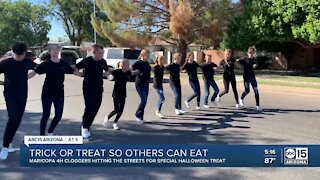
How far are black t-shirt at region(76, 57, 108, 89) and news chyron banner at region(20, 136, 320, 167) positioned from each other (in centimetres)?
189

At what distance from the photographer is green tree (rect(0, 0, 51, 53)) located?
59.6 meters

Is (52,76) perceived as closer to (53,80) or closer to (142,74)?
(53,80)

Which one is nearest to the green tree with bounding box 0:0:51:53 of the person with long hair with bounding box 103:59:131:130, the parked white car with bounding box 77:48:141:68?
the parked white car with bounding box 77:48:141:68

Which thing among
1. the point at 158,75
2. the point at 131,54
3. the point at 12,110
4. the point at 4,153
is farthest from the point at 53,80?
the point at 131,54

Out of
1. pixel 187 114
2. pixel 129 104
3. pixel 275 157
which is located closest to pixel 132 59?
pixel 129 104

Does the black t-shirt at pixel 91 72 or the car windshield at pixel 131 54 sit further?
the car windshield at pixel 131 54

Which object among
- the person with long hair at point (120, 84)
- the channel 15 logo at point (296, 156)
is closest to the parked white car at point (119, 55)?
the person with long hair at point (120, 84)

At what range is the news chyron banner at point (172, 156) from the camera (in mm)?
4961

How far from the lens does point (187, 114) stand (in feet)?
34.0

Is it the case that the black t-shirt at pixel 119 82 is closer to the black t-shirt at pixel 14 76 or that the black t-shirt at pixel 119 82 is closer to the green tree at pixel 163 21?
the black t-shirt at pixel 14 76

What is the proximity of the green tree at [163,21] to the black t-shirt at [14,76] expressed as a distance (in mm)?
23440

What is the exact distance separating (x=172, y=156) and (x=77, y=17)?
53.8 m

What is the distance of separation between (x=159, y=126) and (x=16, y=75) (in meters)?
3.48

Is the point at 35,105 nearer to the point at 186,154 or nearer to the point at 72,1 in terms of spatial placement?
the point at 186,154
